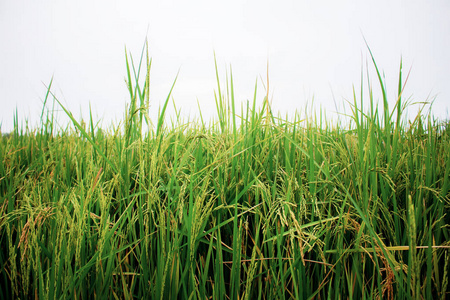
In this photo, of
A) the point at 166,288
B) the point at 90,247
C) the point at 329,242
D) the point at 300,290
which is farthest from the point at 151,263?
the point at 329,242

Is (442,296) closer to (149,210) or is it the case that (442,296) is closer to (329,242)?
(329,242)

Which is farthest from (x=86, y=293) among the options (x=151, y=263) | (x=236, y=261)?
(x=236, y=261)

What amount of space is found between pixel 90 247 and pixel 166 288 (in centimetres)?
36

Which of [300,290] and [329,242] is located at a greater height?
[329,242]

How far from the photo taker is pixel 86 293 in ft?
3.12

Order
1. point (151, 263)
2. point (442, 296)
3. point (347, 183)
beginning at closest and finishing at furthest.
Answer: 1. point (442, 296)
2. point (151, 263)
3. point (347, 183)

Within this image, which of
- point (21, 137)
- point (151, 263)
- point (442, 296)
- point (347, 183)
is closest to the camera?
point (442, 296)

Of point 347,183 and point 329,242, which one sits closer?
point 329,242

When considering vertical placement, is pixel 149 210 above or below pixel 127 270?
above

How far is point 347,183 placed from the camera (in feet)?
3.85

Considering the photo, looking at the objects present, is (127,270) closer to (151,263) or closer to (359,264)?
(151,263)

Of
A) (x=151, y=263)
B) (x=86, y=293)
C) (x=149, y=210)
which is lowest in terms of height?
(x=86, y=293)

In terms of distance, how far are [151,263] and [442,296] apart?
1.05m

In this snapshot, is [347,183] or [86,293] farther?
[347,183]
